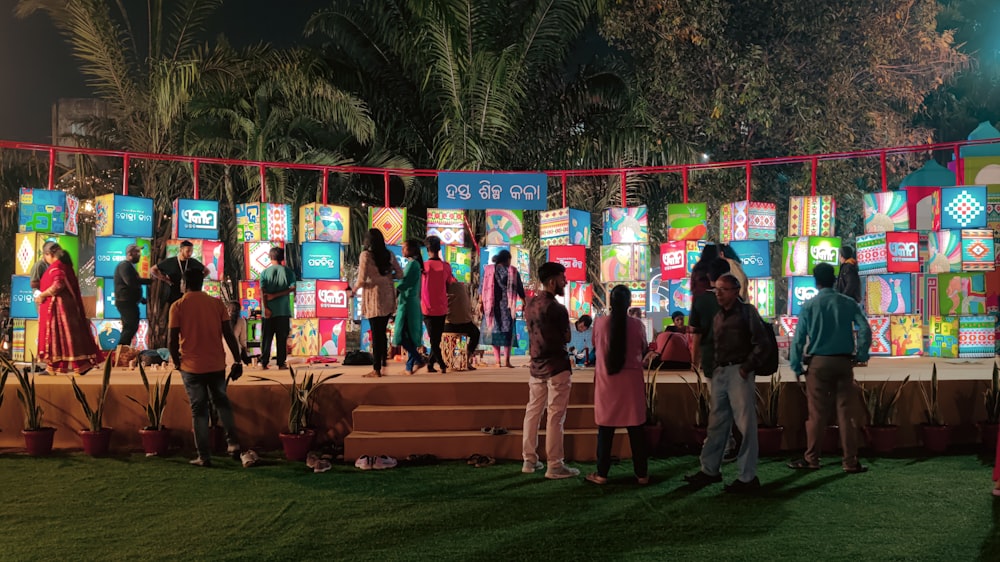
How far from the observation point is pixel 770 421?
8609mm

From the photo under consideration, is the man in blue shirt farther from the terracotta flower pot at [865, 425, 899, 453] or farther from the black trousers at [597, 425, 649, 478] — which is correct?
the black trousers at [597, 425, 649, 478]

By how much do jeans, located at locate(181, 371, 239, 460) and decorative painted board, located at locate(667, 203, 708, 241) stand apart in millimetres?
8294

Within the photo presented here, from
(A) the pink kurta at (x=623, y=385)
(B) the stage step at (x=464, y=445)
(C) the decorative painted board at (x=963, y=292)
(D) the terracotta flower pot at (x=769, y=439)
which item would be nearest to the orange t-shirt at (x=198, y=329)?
(B) the stage step at (x=464, y=445)

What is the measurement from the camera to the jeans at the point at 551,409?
23.9 ft

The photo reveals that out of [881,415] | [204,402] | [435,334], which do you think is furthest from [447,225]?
[881,415]

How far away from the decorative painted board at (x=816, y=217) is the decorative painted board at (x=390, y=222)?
5.96 m

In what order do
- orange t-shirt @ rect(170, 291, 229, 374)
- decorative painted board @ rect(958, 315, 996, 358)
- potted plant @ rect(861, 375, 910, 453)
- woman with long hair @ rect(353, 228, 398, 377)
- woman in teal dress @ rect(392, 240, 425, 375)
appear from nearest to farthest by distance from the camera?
1. orange t-shirt @ rect(170, 291, 229, 374)
2. potted plant @ rect(861, 375, 910, 453)
3. woman with long hair @ rect(353, 228, 398, 377)
4. woman in teal dress @ rect(392, 240, 425, 375)
5. decorative painted board @ rect(958, 315, 996, 358)

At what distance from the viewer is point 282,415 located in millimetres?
8820

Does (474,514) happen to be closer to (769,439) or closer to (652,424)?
(652,424)

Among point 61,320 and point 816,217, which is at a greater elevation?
point 816,217

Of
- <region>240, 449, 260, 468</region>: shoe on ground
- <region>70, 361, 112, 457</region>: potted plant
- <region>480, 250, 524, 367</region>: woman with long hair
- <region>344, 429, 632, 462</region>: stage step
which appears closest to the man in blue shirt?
<region>344, 429, 632, 462</region>: stage step

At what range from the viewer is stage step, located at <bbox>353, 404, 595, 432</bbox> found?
848 centimetres

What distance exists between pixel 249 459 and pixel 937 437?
6.49 metres

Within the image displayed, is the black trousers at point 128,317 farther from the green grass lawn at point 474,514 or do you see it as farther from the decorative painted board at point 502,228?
the decorative painted board at point 502,228
